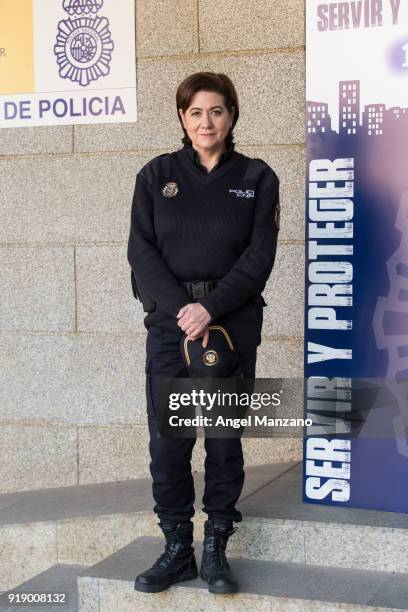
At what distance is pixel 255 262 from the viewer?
275 cm

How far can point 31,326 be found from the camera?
14.0 ft

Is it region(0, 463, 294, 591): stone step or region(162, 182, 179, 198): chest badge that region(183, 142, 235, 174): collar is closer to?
region(162, 182, 179, 198): chest badge

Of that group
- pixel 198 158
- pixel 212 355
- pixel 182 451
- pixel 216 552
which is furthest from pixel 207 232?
pixel 216 552

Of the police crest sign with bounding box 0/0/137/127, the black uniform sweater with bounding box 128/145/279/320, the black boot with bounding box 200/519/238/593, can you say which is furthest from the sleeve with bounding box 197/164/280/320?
the police crest sign with bounding box 0/0/137/127

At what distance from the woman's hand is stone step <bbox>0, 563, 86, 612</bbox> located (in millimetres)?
1124

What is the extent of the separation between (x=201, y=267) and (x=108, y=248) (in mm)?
1452

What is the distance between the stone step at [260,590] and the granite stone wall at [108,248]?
108 cm

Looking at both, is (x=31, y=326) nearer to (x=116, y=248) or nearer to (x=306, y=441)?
(x=116, y=248)

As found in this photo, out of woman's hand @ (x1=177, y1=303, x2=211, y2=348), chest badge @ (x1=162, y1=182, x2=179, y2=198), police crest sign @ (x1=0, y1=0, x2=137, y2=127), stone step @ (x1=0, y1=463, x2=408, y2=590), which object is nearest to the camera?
woman's hand @ (x1=177, y1=303, x2=211, y2=348)

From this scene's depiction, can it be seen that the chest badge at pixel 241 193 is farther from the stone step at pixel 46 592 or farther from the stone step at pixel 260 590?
the stone step at pixel 46 592

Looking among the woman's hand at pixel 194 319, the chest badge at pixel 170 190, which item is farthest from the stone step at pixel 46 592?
the chest badge at pixel 170 190

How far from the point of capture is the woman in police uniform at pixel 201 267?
109 inches

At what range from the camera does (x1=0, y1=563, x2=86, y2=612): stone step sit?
10.4ft

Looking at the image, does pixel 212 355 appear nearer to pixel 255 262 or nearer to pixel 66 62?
pixel 255 262
